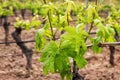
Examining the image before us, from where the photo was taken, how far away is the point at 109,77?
6.13 m

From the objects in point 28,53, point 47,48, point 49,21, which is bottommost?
point 28,53

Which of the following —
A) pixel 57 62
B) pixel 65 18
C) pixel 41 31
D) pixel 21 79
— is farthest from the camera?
pixel 21 79

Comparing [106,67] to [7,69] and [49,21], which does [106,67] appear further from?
[49,21]

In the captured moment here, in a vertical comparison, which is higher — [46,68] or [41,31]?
[41,31]

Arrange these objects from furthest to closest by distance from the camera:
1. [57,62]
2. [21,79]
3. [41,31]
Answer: [21,79] → [41,31] → [57,62]

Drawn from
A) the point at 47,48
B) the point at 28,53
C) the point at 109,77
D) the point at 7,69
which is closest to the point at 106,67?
the point at 109,77

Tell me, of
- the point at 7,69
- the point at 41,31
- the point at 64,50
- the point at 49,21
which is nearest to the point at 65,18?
the point at 49,21

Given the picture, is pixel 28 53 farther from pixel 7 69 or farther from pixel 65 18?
pixel 65 18

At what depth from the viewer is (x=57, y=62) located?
261cm

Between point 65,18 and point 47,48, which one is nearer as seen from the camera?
point 47,48

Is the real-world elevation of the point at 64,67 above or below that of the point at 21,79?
above

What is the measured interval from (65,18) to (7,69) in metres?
3.94

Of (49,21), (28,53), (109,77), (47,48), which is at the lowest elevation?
(109,77)

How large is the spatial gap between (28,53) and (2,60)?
135cm
